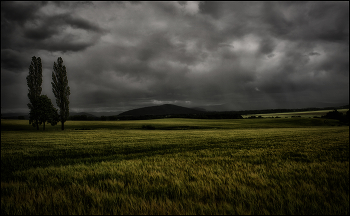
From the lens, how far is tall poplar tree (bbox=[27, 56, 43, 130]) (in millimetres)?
46438

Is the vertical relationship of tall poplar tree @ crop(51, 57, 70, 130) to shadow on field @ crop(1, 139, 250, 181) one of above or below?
above

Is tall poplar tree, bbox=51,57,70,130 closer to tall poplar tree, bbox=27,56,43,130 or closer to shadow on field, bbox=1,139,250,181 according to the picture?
tall poplar tree, bbox=27,56,43,130

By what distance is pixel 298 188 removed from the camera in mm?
3232

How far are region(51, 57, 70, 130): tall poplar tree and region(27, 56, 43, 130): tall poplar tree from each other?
18.4ft

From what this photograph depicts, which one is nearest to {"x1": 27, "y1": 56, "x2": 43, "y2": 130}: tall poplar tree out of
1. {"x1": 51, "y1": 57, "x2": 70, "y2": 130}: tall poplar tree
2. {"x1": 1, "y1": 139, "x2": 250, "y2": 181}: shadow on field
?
{"x1": 51, "y1": 57, "x2": 70, "y2": 130}: tall poplar tree

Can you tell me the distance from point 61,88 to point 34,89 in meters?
8.88

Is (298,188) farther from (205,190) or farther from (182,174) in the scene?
(182,174)

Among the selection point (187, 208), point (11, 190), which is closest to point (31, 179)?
point (11, 190)

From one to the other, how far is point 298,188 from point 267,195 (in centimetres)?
82

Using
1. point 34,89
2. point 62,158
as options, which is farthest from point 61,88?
point 62,158

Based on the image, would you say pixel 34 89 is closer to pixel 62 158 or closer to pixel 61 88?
pixel 61 88

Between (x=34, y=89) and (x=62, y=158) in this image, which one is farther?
(x=34, y=89)

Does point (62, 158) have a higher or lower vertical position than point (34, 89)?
lower

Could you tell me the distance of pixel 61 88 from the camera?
46.2m
